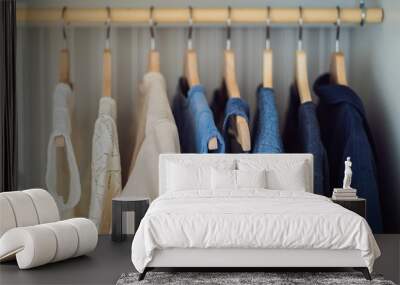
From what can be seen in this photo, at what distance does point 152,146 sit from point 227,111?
2.03ft

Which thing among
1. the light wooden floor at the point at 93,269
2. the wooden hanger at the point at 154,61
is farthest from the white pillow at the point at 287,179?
the wooden hanger at the point at 154,61

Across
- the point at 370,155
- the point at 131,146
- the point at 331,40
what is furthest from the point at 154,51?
the point at 370,155

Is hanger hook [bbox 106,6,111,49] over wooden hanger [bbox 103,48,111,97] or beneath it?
over

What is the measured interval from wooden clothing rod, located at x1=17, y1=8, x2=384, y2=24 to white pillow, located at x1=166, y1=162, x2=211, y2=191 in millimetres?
1271

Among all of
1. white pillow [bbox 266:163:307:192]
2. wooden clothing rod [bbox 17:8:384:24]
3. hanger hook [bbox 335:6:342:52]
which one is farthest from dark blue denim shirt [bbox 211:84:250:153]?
hanger hook [bbox 335:6:342:52]

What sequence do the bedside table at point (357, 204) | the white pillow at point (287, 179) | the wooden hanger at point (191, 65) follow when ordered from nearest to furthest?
the bedside table at point (357, 204)
the white pillow at point (287, 179)
the wooden hanger at point (191, 65)

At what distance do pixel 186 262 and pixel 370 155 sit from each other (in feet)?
6.56

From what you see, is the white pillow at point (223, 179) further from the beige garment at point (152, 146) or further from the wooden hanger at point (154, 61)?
the wooden hanger at point (154, 61)

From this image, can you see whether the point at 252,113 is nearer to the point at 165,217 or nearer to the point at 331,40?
the point at 331,40

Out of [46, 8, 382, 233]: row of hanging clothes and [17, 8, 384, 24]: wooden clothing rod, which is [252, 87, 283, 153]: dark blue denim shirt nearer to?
[46, 8, 382, 233]: row of hanging clothes

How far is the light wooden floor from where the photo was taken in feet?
13.0

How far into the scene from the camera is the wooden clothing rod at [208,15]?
5629 millimetres

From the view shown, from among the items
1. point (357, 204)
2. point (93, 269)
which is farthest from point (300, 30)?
point (93, 269)

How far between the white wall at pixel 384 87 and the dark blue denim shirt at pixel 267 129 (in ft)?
3.01
